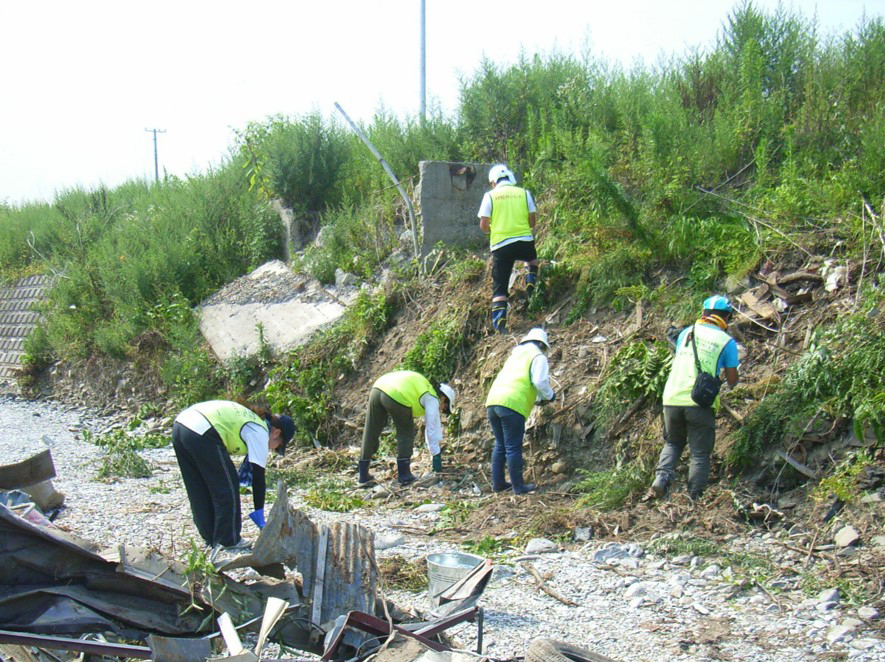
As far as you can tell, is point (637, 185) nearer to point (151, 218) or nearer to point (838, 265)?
point (838, 265)

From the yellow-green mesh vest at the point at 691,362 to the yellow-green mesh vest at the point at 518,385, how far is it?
145cm

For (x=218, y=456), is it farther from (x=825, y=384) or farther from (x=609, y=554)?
Result: (x=825, y=384)

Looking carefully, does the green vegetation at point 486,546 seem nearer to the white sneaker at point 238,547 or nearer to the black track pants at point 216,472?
the white sneaker at point 238,547

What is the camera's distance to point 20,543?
4.14m

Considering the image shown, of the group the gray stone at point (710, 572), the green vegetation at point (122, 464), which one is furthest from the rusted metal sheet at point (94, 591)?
the green vegetation at point (122, 464)

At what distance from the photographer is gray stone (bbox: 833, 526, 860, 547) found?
6156 mm

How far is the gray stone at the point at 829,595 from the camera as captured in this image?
18.0 ft

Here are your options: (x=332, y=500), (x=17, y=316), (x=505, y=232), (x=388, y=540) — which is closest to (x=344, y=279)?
(x=505, y=232)

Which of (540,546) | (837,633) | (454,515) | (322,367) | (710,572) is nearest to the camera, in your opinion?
(837,633)

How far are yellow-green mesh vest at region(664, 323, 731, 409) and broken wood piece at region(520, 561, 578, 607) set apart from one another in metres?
2.07

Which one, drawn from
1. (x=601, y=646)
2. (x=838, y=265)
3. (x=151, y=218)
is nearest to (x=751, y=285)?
(x=838, y=265)

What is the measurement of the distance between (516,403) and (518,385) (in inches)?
7.6

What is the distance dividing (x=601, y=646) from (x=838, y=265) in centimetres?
528

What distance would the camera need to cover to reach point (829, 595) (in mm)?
5520
